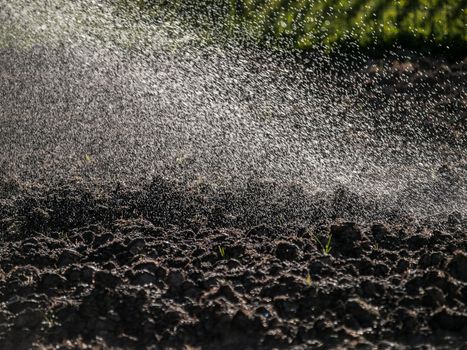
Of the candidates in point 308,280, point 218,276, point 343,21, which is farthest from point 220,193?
point 343,21

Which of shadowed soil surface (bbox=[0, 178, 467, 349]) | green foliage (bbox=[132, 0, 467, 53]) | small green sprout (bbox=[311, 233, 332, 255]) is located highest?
green foliage (bbox=[132, 0, 467, 53])

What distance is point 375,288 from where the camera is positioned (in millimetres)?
3359

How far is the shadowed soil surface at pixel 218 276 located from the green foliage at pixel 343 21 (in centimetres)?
256

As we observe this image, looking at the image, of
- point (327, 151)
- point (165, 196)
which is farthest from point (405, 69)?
point (165, 196)

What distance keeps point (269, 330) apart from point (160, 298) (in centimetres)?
46

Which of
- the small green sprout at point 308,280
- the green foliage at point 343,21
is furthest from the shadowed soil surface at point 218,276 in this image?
the green foliage at point 343,21

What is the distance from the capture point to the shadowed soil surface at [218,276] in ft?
10.3

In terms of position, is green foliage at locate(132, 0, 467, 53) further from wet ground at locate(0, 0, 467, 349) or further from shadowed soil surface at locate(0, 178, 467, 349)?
shadowed soil surface at locate(0, 178, 467, 349)

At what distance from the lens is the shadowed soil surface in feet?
10.3

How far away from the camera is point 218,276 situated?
3.49m

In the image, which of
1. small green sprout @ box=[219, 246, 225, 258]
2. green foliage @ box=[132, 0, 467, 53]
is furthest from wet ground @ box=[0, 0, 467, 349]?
green foliage @ box=[132, 0, 467, 53]

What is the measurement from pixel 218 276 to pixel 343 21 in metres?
3.93

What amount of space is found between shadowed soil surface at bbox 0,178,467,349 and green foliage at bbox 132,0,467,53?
2.56 metres

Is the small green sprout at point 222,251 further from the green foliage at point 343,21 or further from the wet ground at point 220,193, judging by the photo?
the green foliage at point 343,21
